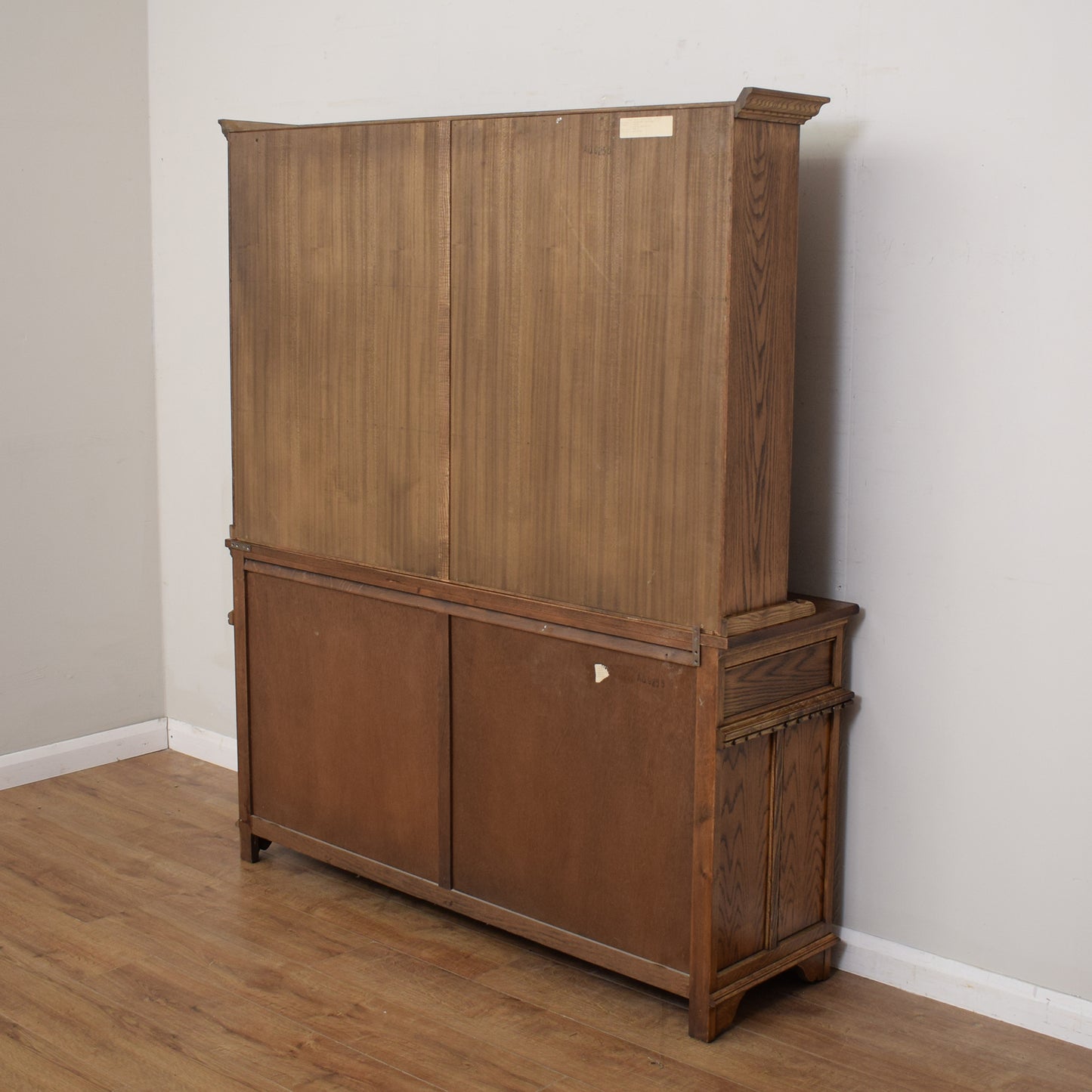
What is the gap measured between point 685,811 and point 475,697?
605 mm

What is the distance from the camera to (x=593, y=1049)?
2629 millimetres

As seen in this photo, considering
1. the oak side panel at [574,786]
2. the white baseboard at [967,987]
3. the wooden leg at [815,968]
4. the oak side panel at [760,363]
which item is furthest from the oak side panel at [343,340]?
the white baseboard at [967,987]

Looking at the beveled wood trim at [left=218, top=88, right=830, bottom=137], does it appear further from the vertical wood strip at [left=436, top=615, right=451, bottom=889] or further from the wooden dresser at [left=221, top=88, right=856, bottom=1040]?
the vertical wood strip at [left=436, top=615, right=451, bottom=889]

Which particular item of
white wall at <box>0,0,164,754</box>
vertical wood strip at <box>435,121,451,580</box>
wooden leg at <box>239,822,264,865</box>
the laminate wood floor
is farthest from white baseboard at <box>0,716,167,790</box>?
vertical wood strip at <box>435,121,451,580</box>

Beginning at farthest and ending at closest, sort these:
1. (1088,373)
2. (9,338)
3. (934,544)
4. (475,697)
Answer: (9,338) < (475,697) < (934,544) < (1088,373)

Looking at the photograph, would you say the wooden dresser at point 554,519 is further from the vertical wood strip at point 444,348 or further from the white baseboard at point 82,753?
the white baseboard at point 82,753

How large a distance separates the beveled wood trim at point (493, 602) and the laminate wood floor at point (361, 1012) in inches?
32.1

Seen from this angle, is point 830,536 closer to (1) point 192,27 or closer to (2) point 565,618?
(2) point 565,618

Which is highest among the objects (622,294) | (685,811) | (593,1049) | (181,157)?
(181,157)

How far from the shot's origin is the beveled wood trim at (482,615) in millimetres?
2646

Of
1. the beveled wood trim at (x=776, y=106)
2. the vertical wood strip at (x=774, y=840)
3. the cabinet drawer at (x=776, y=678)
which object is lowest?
the vertical wood strip at (x=774, y=840)

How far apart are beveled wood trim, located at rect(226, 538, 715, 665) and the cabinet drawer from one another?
108mm

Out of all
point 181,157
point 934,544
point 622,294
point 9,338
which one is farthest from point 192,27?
point 934,544

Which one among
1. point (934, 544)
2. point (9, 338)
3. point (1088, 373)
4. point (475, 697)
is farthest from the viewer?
point (9, 338)
